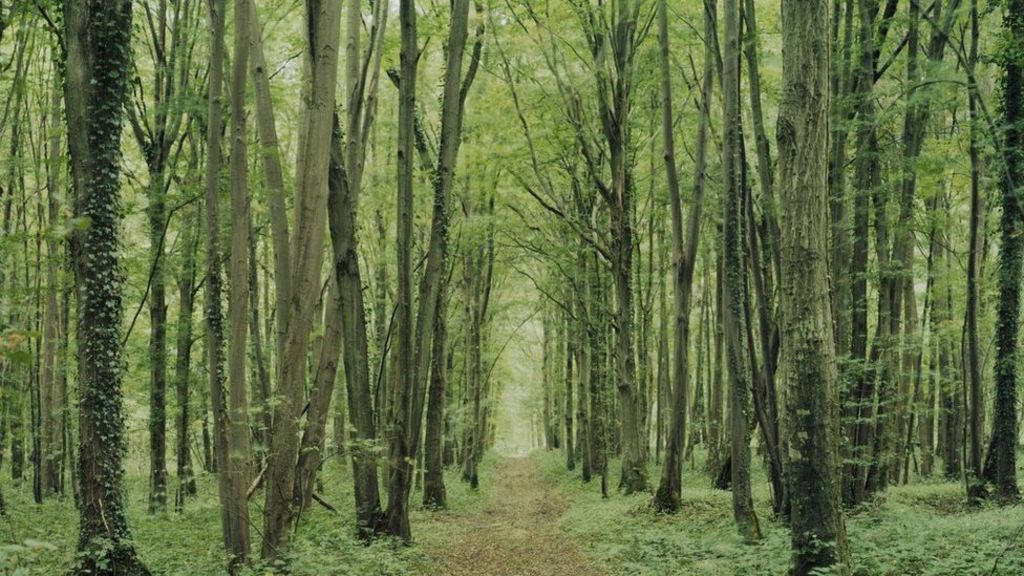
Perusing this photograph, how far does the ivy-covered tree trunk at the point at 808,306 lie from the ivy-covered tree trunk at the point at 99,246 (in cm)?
685

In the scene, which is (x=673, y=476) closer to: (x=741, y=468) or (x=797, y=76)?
(x=741, y=468)

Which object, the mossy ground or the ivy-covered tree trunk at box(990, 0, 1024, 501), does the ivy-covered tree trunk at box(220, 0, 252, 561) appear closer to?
the mossy ground

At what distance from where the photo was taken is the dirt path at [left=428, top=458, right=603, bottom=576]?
372 inches

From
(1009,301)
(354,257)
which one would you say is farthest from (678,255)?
(354,257)

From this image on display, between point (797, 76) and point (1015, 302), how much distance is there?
7962mm

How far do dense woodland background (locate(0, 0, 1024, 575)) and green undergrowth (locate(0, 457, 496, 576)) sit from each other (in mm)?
108

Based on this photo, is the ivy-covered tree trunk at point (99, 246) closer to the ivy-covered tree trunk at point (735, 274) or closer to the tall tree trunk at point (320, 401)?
the tall tree trunk at point (320, 401)

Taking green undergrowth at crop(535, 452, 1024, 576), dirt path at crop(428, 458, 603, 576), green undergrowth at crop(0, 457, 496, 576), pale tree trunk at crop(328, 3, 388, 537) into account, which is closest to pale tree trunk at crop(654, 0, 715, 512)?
green undergrowth at crop(535, 452, 1024, 576)

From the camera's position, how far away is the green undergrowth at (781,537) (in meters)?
6.91

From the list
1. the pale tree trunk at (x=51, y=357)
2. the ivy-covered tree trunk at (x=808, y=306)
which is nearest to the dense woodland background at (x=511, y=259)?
the ivy-covered tree trunk at (x=808, y=306)

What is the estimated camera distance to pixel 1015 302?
11.5 meters

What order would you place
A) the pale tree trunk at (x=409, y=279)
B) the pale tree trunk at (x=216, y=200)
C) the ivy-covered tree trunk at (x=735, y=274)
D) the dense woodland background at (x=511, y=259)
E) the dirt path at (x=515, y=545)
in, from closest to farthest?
the dense woodland background at (x=511, y=259) → the pale tree trunk at (x=216, y=200) → the dirt path at (x=515, y=545) → the ivy-covered tree trunk at (x=735, y=274) → the pale tree trunk at (x=409, y=279)

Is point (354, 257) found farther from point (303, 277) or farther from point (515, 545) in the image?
point (515, 545)

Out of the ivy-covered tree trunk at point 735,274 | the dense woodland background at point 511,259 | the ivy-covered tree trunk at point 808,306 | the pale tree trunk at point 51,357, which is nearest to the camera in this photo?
the ivy-covered tree trunk at point 808,306
